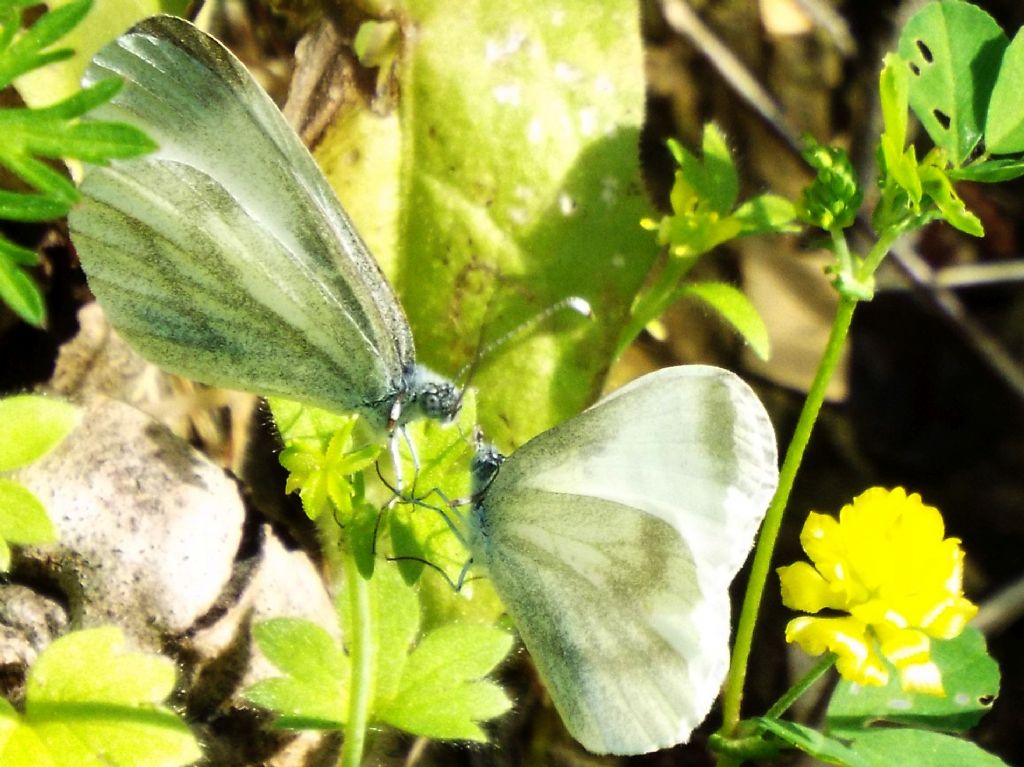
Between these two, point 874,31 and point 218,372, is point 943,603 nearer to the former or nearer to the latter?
point 218,372

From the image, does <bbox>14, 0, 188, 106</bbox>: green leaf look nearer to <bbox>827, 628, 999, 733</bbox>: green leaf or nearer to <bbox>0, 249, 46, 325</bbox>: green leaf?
<bbox>0, 249, 46, 325</bbox>: green leaf

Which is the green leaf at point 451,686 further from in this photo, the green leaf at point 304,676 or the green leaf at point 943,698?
the green leaf at point 943,698

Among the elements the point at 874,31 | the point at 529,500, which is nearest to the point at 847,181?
the point at 529,500

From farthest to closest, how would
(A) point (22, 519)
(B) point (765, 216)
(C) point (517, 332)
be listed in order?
(C) point (517, 332) < (B) point (765, 216) < (A) point (22, 519)

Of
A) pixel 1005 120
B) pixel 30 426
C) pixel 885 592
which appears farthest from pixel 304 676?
pixel 1005 120

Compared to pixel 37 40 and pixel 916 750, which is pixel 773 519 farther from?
pixel 37 40

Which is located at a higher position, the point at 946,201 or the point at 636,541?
the point at 946,201

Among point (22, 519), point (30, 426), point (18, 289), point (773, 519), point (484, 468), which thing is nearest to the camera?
point (18, 289)
